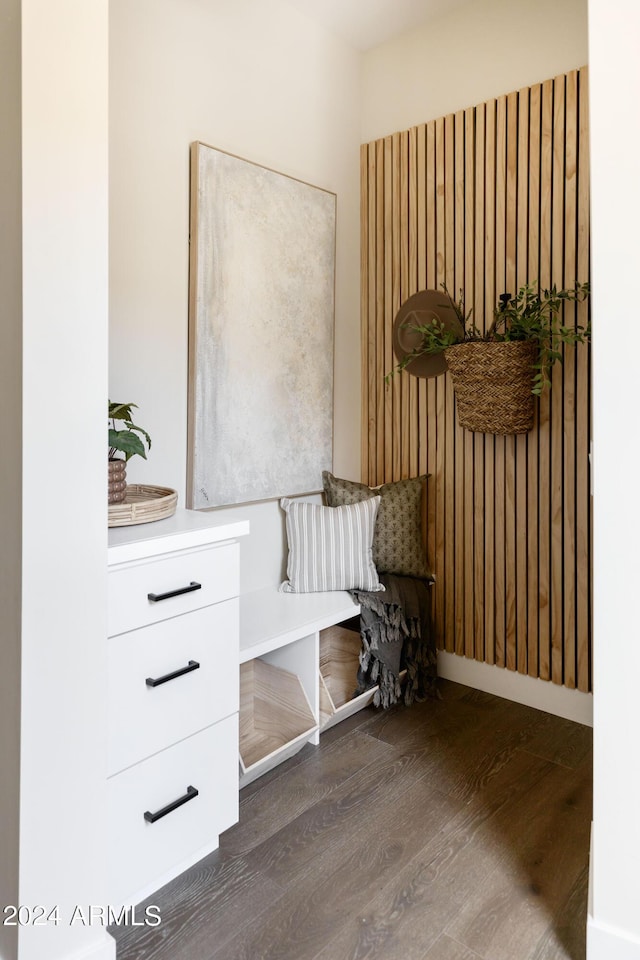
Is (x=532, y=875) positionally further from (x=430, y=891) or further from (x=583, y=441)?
(x=583, y=441)

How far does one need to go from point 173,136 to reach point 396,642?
2.11 metres

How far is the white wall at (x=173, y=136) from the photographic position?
2.23 meters

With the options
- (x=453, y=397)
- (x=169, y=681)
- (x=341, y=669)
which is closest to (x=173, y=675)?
(x=169, y=681)

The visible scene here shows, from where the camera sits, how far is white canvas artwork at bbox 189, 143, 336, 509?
2.47 metres

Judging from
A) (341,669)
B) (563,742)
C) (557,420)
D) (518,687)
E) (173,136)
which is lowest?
(563,742)

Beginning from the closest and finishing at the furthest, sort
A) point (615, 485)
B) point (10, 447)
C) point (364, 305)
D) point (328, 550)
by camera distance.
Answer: point (10, 447)
point (615, 485)
point (328, 550)
point (364, 305)

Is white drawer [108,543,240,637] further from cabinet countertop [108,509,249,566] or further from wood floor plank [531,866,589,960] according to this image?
wood floor plank [531,866,589,960]

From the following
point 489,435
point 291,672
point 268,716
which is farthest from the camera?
point 489,435

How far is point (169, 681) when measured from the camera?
168 centimetres

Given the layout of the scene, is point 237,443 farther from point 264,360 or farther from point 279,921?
point 279,921

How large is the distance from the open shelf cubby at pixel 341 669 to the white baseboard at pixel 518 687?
0.53m

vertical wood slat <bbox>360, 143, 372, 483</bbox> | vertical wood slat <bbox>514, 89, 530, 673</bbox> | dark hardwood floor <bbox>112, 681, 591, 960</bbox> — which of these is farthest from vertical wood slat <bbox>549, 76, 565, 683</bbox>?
vertical wood slat <bbox>360, 143, 372, 483</bbox>

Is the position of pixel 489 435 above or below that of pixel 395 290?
below

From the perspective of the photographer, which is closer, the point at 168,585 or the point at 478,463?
the point at 168,585
